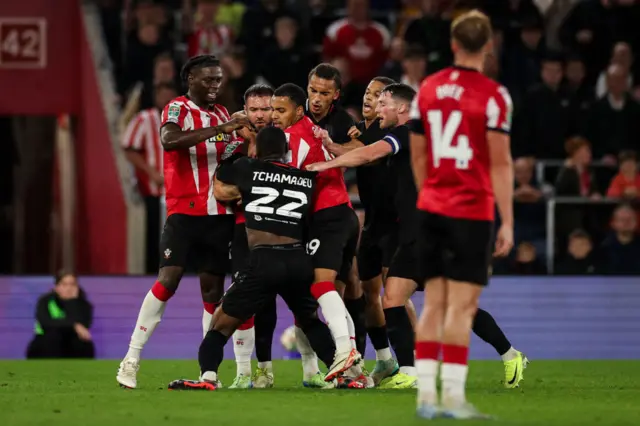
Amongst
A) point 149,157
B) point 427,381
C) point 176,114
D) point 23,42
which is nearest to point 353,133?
point 176,114

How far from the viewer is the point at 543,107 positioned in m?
17.0

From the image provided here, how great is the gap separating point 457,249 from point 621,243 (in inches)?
329

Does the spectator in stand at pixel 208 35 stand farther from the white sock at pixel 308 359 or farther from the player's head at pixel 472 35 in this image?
the player's head at pixel 472 35

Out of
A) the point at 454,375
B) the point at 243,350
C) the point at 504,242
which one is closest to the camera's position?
the point at 454,375

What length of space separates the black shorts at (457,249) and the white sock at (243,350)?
2.85 meters

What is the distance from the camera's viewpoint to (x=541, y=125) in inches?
667

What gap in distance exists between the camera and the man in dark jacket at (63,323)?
48.3ft

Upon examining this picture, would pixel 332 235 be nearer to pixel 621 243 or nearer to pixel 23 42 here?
pixel 621 243

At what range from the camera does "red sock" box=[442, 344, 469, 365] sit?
7.16 metres

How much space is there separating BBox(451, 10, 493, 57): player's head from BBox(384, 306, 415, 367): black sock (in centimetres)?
286

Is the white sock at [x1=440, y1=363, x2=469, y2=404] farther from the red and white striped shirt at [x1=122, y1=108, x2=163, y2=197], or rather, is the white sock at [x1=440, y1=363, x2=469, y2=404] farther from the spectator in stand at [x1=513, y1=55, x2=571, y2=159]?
the spectator in stand at [x1=513, y1=55, x2=571, y2=159]

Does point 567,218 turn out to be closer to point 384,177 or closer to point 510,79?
point 510,79

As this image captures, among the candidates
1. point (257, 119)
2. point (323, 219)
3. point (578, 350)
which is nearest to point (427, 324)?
point (323, 219)

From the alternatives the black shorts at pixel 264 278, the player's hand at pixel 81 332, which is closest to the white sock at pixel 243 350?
the black shorts at pixel 264 278
